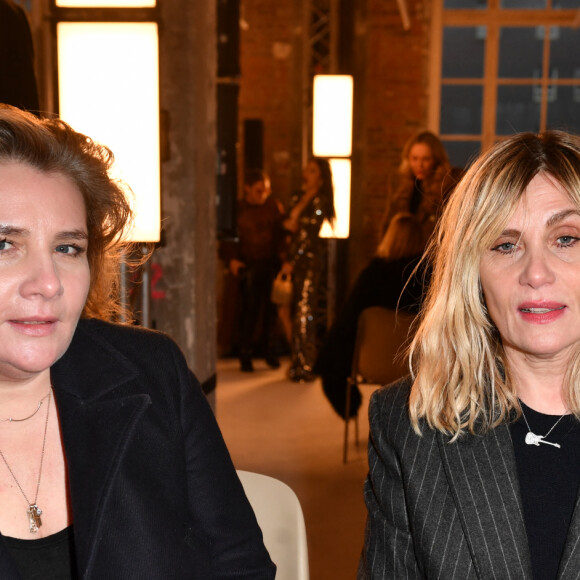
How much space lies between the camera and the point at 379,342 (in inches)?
160

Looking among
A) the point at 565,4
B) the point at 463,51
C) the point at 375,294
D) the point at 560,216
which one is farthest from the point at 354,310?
the point at 565,4

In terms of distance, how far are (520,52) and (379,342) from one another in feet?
17.4

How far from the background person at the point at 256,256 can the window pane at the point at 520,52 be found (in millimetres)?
3057

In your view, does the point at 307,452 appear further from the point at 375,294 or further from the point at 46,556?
the point at 46,556

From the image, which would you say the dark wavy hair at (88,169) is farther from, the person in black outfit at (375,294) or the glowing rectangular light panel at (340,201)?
the glowing rectangular light panel at (340,201)

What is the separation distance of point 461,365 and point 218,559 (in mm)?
607

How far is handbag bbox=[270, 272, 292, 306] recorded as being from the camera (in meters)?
6.48

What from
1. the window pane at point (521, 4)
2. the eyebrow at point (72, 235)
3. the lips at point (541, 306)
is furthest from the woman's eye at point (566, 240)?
the window pane at point (521, 4)

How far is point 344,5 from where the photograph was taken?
6887 mm

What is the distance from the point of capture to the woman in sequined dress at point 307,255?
589 cm

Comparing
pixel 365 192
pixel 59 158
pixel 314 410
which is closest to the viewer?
pixel 59 158

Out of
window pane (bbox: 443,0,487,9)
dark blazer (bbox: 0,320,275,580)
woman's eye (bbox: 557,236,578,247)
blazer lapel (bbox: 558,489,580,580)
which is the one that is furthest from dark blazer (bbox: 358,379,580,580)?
window pane (bbox: 443,0,487,9)

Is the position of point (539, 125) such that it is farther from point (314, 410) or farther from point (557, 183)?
point (557, 183)

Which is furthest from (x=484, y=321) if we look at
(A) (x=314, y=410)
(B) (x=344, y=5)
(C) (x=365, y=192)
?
(C) (x=365, y=192)
